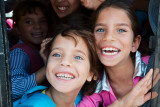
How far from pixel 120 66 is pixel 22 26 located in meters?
1.42

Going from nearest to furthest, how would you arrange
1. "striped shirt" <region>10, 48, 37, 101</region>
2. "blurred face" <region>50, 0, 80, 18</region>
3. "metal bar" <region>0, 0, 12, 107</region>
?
"metal bar" <region>0, 0, 12, 107</region> → "striped shirt" <region>10, 48, 37, 101</region> → "blurred face" <region>50, 0, 80, 18</region>

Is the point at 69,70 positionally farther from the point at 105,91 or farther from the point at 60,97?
the point at 105,91

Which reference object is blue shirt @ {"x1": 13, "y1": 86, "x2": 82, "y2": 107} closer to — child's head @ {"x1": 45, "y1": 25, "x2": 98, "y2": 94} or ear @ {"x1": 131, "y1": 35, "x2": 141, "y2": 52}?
child's head @ {"x1": 45, "y1": 25, "x2": 98, "y2": 94}

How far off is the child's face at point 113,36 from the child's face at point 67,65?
0.56 feet

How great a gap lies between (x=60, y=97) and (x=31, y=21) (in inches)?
51.2

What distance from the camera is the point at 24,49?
2088 millimetres

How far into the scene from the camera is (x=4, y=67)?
37.3 inches

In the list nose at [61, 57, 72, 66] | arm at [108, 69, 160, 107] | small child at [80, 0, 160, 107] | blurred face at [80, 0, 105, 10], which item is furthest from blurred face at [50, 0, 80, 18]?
arm at [108, 69, 160, 107]

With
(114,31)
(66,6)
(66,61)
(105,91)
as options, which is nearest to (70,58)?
(66,61)

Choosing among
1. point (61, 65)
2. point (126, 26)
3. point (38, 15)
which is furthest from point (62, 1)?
point (61, 65)

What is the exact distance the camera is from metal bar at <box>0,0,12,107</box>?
0.92 meters

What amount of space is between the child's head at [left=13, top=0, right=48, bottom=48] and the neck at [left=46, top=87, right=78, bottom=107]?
1.07 meters

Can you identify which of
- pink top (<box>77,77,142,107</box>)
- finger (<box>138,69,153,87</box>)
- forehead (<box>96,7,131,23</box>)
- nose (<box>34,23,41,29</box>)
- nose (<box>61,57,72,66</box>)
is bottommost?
pink top (<box>77,77,142,107</box>)

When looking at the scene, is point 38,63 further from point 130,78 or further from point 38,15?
point 130,78
